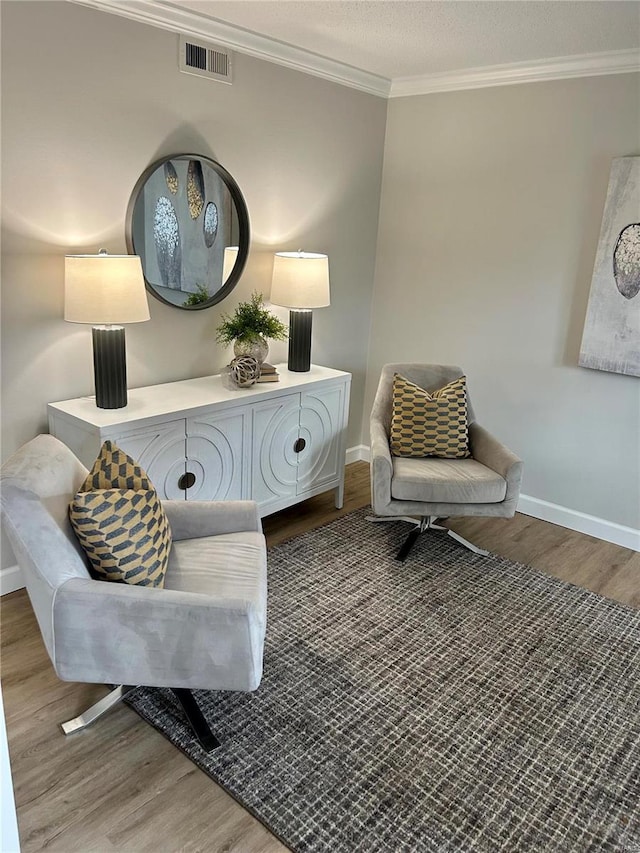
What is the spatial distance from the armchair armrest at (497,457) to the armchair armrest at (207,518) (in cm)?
131

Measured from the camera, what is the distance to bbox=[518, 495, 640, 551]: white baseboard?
3572 mm

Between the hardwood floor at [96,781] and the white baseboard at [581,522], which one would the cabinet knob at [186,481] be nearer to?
the hardwood floor at [96,781]

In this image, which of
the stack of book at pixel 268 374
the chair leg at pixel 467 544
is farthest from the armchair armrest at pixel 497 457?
the stack of book at pixel 268 374

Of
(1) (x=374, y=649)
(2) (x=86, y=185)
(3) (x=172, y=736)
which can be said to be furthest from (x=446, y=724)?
(2) (x=86, y=185)

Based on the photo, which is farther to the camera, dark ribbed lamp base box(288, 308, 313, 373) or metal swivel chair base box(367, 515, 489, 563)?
dark ribbed lamp base box(288, 308, 313, 373)

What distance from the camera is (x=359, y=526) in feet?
11.9

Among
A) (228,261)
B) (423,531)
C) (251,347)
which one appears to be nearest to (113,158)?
(228,261)

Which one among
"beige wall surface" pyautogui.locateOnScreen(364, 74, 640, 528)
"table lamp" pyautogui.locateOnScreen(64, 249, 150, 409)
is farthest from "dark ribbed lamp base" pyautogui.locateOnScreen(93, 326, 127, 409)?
"beige wall surface" pyautogui.locateOnScreen(364, 74, 640, 528)

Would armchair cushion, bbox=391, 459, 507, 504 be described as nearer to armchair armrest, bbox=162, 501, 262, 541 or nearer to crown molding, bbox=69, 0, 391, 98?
armchair armrest, bbox=162, 501, 262, 541

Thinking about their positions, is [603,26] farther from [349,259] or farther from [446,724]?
[446,724]

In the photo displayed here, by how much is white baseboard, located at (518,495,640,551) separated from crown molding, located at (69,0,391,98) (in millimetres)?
2526

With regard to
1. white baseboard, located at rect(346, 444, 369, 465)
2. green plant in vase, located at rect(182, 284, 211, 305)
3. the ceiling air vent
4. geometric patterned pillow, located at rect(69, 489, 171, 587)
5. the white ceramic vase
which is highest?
the ceiling air vent

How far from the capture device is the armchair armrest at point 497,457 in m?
3.13

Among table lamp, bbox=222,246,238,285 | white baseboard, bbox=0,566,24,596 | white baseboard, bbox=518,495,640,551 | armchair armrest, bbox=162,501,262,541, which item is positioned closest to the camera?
armchair armrest, bbox=162,501,262,541
